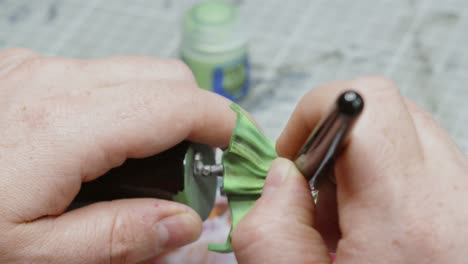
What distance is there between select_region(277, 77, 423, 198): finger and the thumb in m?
0.05

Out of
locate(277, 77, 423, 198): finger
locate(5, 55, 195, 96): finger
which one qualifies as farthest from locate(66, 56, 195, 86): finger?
locate(277, 77, 423, 198): finger

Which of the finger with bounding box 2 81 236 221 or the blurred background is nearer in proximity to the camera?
the finger with bounding box 2 81 236 221

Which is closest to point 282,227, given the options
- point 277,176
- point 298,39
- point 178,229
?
point 277,176

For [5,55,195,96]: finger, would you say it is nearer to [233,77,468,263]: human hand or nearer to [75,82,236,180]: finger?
[75,82,236,180]: finger

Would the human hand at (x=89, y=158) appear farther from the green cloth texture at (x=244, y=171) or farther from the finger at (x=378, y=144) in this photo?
the finger at (x=378, y=144)

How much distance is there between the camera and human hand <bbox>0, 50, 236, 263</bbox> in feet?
1.98

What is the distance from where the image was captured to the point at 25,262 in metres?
0.60

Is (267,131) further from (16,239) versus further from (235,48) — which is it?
(16,239)

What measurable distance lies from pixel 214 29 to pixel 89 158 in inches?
15.7

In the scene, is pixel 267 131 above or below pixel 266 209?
below

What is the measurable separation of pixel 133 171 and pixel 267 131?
39 cm

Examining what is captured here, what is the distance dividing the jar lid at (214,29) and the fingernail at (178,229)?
1.24ft

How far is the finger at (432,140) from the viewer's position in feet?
1.58

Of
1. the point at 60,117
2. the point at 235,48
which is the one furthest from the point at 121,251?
the point at 235,48
